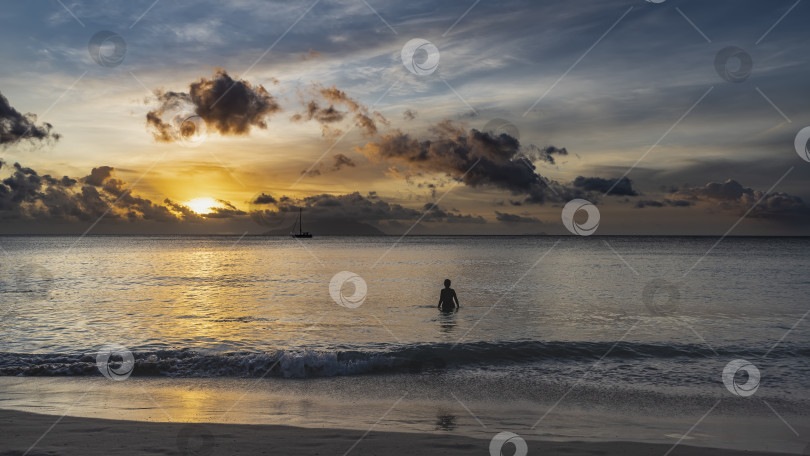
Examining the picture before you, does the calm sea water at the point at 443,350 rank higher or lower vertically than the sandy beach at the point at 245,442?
higher

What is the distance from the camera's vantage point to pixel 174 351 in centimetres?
1781

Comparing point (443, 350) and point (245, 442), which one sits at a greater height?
point (443, 350)

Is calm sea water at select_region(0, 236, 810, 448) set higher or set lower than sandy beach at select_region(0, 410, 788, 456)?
higher

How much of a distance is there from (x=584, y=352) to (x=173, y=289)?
34.8 m

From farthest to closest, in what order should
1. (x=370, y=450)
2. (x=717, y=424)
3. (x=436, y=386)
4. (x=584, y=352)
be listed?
(x=584, y=352)
(x=436, y=386)
(x=717, y=424)
(x=370, y=450)

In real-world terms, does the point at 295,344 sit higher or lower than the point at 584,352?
lower

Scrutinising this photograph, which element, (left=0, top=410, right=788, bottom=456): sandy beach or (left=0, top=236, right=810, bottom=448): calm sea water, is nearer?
(left=0, top=410, right=788, bottom=456): sandy beach

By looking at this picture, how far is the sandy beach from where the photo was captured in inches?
332

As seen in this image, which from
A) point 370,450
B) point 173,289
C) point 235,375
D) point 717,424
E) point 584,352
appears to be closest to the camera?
point 370,450

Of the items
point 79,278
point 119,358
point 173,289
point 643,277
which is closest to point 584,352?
point 119,358

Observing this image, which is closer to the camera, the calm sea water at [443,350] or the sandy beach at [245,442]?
the sandy beach at [245,442]

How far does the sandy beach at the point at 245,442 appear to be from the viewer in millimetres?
8430

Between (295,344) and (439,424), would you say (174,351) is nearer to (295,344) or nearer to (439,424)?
(295,344)

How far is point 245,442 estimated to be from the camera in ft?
29.1
